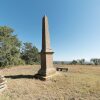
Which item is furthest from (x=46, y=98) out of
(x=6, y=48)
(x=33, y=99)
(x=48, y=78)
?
(x=6, y=48)

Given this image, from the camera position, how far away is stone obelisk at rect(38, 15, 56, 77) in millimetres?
11310

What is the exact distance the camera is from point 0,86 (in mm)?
7652

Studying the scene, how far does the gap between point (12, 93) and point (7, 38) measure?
1796 centimetres

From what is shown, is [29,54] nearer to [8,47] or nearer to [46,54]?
[8,47]

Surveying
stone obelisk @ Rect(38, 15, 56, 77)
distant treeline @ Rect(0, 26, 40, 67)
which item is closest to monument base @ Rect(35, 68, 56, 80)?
stone obelisk @ Rect(38, 15, 56, 77)

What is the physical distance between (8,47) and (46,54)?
525 inches

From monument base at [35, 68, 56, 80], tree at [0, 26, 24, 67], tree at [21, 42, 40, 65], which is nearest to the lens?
monument base at [35, 68, 56, 80]

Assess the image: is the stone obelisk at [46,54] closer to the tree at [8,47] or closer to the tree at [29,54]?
the tree at [8,47]

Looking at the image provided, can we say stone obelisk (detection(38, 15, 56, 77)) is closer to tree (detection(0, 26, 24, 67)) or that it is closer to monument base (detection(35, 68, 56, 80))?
monument base (detection(35, 68, 56, 80))

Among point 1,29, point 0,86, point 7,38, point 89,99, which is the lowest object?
point 89,99

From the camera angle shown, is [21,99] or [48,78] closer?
[21,99]

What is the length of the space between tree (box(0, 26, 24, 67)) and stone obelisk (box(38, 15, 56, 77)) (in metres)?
12.5

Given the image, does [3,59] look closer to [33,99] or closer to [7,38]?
[7,38]

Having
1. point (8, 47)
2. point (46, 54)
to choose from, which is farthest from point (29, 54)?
point (46, 54)
